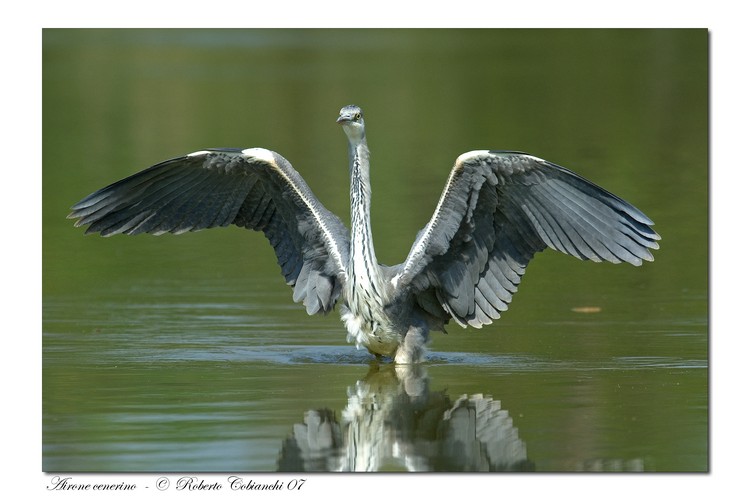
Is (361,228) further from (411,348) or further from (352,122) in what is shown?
(411,348)

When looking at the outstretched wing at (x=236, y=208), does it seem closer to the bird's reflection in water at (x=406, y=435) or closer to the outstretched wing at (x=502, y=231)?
the outstretched wing at (x=502, y=231)

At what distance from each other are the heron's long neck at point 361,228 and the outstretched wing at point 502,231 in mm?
268

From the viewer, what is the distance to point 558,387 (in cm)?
928

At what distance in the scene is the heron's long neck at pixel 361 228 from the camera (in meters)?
10.2

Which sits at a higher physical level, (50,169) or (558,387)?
(50,169)

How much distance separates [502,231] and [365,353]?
1481 millimetres

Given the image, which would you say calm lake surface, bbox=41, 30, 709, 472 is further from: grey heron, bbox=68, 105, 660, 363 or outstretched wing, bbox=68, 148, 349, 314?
outstretched wing, bbox=68, 148, 349, 314

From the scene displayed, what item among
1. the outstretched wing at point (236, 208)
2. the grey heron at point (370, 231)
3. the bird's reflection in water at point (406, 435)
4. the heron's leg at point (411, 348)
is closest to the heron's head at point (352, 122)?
the grey heron at point (370, 231)

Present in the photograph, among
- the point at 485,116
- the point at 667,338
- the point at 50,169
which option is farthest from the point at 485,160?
the point at 485,116

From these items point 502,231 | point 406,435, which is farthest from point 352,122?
point 406,435

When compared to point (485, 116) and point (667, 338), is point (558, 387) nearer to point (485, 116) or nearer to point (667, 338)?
point (667, 338)

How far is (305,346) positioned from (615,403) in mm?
2739

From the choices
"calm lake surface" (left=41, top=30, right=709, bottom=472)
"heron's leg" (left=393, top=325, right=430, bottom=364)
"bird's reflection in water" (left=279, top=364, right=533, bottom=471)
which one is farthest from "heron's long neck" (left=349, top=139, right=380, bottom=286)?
"bird's reflection in water" (left=279, top=364, right=533, bottom=471)

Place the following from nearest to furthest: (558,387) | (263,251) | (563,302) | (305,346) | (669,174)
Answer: (558,387) < (305,346) < (563,302) < (263,251) < (669,174)
